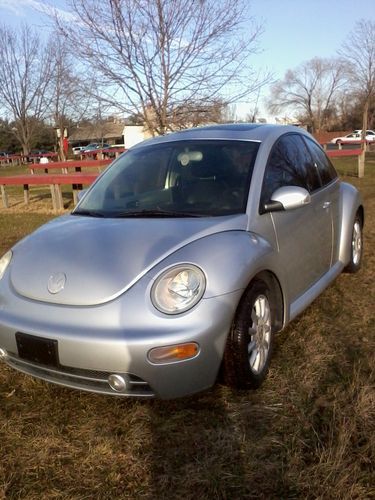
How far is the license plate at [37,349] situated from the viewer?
2400 millimetres

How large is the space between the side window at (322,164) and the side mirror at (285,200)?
1138mm

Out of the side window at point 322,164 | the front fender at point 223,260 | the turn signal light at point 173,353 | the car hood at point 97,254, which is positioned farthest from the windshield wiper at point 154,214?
the side window at point 322,164

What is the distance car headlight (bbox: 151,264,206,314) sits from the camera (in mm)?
2359

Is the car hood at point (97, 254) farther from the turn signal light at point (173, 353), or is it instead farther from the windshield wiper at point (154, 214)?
the turn signal light at point (173, 353)

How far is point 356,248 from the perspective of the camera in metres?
4.91

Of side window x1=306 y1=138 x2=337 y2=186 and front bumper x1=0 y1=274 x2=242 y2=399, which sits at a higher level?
side window x1=306 y1=138 x2=337 y2=186

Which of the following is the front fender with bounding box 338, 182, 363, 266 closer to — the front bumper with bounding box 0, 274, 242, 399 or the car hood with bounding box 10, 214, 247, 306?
the car hood with bounding box 10, 214, 247, 306

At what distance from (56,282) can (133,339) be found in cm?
58

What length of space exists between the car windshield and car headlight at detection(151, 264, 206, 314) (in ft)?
2.15

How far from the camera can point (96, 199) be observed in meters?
3.63

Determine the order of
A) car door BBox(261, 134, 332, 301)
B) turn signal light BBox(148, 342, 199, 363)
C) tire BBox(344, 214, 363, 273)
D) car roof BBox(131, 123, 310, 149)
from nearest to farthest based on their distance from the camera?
1. turn signal light BBox(148, 342, 199, 363)
2. car door BBox(261, 134, 332, 301)
3. car roof BBox(131, 123, 310, 149)
4. tire BBox(344, 214, 363, 273)

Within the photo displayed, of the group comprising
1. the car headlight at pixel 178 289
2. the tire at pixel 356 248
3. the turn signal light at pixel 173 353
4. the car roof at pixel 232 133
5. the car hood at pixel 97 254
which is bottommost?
the tire at pixel 356 248

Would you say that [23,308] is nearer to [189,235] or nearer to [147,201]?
[189,235]

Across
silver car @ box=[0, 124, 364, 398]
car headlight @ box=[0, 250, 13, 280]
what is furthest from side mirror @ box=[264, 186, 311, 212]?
car headlight @ box=[0, 250, 13, 280]
